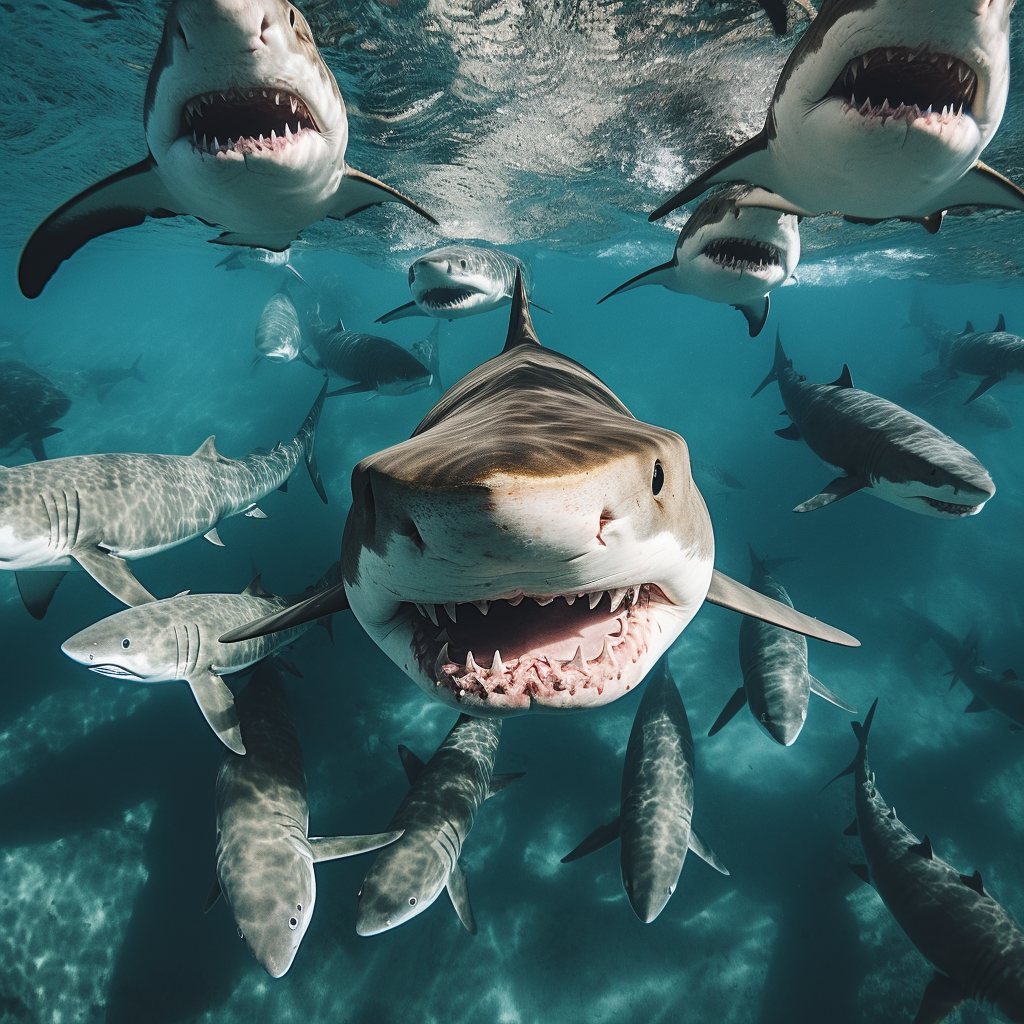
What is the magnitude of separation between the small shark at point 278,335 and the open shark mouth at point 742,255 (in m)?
9.28

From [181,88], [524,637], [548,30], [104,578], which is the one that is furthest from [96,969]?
[548,30]

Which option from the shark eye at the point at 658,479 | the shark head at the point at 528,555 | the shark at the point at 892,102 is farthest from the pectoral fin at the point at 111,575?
the shark at the point at 892,102

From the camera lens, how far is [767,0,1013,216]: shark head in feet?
6.41

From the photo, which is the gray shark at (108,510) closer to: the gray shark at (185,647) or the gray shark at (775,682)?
the gray shark at (185,647)

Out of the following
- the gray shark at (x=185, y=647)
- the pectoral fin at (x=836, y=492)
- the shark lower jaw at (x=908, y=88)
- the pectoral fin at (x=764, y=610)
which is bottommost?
the gray shark at (x=185, y=647)

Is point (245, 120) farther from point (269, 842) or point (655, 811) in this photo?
point (655, 811)

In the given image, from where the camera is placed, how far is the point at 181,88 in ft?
8.14

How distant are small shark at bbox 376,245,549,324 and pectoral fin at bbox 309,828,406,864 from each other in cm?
603

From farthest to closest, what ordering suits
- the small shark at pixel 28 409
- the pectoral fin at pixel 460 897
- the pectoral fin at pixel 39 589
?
the small shark at pixel 28 409
the pectoral fin at pixel 39 589
the pectoral fin at pixel 460 897

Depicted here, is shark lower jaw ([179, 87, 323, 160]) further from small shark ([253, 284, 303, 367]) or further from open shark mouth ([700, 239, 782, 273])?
small shark ([253, 284, 303, 367])

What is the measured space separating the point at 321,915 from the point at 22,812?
11.1 ft

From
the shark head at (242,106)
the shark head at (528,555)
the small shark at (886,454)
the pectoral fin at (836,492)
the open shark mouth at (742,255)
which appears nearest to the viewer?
the shark head at (528,555)

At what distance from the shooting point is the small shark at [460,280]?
21.5 feet

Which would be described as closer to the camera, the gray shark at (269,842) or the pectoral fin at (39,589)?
the gray shark at (269,842)
